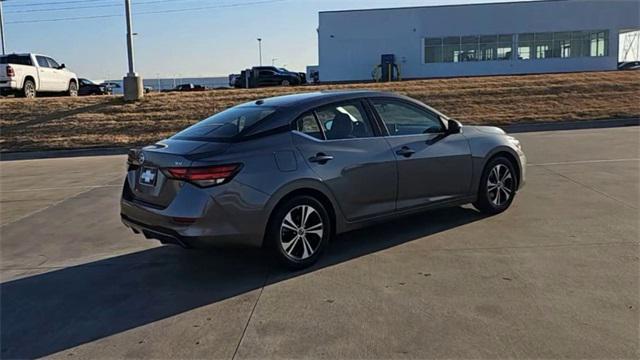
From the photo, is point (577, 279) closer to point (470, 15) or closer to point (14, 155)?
point (14, 155)

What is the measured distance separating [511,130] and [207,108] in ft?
35.7

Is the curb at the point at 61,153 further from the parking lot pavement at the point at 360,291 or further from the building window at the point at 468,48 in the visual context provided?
the building window at the point at 468,48

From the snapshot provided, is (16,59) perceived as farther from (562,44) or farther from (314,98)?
(562,44)

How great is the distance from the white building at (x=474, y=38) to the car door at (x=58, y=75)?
1041 inches

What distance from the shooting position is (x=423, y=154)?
616 cm

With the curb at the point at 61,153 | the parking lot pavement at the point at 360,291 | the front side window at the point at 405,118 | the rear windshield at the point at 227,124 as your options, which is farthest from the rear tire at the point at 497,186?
the curb at the point at 61,153

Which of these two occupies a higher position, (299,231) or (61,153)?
(299,231)

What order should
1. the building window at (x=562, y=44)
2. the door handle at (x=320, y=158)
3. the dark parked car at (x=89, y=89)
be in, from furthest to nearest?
the building window at (x=562, y=44) → the dark parked car at (x=89, y=89) → the door handle at (x=320, y=158)

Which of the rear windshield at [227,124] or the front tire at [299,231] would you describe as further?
the rear windshield at [227,124]

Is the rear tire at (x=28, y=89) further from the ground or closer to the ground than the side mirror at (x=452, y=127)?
further from the ground

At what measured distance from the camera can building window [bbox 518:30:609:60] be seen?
49.4m

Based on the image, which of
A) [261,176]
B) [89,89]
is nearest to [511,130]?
[261,176]

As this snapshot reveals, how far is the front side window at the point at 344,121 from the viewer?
18.6ft

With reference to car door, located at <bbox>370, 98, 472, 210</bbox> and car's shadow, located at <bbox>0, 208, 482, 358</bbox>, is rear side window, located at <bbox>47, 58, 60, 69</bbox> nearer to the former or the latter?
car's shadow, located at <bbox>0, 208, 482, 358</bbox>
